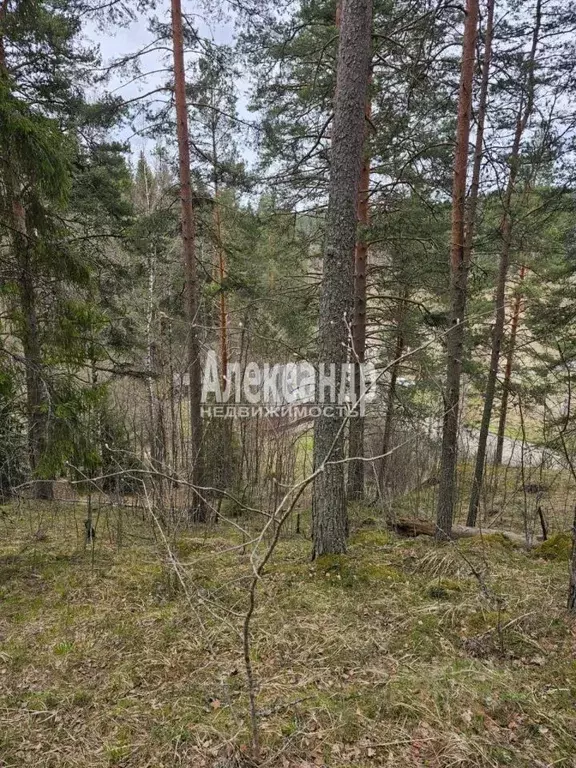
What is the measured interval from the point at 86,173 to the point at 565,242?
8.95m

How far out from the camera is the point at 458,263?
14.9 feet

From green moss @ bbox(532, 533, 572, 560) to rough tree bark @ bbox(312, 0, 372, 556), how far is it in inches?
89.5

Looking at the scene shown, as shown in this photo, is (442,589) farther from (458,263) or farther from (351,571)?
(458,263)

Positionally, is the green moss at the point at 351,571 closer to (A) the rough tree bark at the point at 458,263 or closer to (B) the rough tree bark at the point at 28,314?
(A) the rough tree bark at the point at 458,263

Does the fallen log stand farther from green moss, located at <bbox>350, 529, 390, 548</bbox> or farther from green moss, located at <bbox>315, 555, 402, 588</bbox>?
green moss, located at <bbox>315, 555, 402, 588</bbox>

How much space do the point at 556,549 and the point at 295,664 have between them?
321 centimetres

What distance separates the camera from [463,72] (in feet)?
14.5

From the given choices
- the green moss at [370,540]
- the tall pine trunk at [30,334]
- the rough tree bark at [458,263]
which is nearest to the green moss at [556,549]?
the rough tree bark at [458,263]

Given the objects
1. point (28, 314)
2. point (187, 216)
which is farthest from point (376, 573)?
point (187, 216)

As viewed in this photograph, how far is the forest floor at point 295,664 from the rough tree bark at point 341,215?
0.63 m

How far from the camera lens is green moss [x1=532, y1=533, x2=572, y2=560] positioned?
401 centimetres

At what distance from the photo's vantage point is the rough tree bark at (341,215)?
9.97 feet

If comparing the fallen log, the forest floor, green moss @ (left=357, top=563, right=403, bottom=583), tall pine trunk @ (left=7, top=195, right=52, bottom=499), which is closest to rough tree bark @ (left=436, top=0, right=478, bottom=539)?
the fallen log

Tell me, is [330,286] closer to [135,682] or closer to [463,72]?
[135,682]
